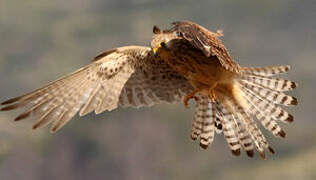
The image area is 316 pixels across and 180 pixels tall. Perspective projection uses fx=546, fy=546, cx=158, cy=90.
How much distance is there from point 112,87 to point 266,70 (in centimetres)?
82

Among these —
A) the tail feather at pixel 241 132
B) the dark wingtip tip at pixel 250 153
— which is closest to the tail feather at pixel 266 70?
the tail feather at pixel 241 132

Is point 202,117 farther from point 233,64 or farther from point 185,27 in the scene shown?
point 185,27

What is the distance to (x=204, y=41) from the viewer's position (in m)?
2.21

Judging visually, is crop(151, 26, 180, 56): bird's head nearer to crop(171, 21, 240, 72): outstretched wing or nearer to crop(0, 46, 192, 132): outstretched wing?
crop(171, 21, 240, 72): outstretched wing

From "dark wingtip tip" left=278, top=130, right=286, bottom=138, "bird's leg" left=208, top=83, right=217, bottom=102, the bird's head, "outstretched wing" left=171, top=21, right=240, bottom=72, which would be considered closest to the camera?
"outstretched wing" left=171, top=21, right=240, bottom=72

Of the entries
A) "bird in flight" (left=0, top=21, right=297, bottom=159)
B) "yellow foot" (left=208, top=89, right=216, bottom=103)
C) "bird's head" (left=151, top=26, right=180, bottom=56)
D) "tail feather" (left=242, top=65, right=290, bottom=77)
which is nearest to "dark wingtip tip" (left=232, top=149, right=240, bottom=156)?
"bird in flight" (left=0, top=21, right=297, bottom=159)

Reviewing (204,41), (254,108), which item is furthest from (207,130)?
(204,41)

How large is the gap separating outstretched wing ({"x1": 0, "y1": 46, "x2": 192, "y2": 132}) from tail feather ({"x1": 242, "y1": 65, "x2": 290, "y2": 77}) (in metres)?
0.41

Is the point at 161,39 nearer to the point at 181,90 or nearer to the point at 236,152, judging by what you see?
the point at 181,90

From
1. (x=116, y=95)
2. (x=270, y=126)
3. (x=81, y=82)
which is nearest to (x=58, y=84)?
(x=81, y=82)

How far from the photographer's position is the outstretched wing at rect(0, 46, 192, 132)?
265 centimetres

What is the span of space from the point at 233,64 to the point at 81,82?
84 cm

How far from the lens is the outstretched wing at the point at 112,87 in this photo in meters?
2.65

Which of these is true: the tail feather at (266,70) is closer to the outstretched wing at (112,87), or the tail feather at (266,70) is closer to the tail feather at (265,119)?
the tail feather at (265,119)
